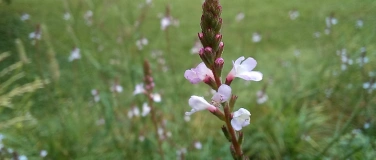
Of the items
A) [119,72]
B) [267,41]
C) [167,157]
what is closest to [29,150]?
[167,157]

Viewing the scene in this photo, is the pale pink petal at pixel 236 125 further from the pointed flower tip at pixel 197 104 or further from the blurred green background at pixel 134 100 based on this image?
the blurred green background at pixel 134 100

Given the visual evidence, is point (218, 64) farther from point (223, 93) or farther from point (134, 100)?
point (134, 100)

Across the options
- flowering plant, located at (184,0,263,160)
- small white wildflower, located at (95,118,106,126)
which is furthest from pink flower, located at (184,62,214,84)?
small white wildflower, located at (95,118,106,126)

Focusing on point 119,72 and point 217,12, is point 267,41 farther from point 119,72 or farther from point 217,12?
point 217,12

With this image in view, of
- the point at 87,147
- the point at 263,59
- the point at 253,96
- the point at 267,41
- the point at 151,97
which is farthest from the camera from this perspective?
the point at 267,41

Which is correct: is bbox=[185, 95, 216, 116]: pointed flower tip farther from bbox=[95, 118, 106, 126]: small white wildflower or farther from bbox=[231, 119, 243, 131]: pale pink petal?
bbox=[95, 118, 106, 126]: small white wildflower

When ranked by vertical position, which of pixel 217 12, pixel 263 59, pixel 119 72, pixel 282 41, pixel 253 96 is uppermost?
pixel 282 41

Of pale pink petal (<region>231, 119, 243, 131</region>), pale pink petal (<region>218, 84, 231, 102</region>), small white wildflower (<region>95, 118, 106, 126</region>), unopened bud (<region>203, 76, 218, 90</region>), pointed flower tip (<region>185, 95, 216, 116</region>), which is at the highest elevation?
small white wildflower (<region>95, 118, 106, 126</region>)
